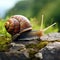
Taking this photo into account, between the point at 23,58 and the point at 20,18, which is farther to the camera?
the point at 20,18

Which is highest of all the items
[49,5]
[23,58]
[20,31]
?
[49,5]

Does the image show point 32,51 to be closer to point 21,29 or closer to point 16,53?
point 16,53

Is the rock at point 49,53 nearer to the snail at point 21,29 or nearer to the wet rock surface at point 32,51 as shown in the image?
the wet rock surface at point 32,51

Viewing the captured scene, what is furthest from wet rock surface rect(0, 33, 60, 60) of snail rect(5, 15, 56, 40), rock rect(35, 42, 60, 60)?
snail rect(5, 15, 56, 40)

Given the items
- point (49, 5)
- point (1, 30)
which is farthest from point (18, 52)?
point (49, 5)

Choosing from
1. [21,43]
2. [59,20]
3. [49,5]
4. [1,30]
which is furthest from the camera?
[49,5]

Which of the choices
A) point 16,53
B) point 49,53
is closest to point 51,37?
point 49,53

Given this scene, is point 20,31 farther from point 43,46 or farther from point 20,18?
point 43,46

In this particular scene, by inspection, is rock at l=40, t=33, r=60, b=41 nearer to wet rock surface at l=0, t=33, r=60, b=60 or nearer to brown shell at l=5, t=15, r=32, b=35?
wet rock surface at l=0, t=33, r=60, b=60
